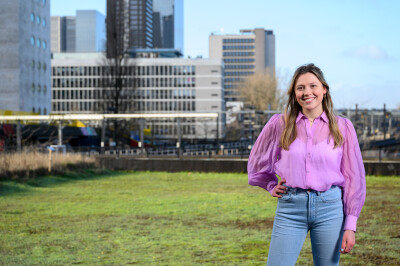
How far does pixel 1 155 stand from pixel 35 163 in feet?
3.82

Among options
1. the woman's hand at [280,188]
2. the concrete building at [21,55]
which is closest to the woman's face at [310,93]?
the woman's hand at [280,188]

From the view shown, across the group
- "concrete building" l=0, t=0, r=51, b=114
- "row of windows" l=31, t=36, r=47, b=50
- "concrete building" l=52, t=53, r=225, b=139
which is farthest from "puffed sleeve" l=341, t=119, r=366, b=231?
"concrete building" l=52, t=53, r=225, b=139

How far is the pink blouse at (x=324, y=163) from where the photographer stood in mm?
3770

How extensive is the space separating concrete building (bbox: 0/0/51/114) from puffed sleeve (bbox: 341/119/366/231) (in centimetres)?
7132

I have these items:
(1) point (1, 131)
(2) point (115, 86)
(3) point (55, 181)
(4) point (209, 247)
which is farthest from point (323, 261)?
(2) point (115, 86)

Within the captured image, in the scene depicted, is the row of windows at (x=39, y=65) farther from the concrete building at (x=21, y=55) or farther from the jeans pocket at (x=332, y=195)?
the jeans pocket at (x=332, y=195)

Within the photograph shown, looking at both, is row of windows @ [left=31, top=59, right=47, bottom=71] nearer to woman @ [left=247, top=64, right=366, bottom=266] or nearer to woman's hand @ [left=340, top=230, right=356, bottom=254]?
woman @ [left=247, top=64, right=366, bottom=266]

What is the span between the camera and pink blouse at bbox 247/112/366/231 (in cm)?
377

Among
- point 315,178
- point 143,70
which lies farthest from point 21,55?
→ point 315,178

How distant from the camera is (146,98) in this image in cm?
14350

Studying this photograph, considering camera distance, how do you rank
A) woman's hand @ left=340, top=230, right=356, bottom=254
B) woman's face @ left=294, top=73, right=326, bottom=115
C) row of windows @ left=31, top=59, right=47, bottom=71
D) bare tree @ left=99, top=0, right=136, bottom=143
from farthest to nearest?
row of windows @ left=31, top=59, right=47, bottom=71
bare tree @ left=99, top=0, right=136, bottom=143
woman's face @ left=294, top=73, right=326, bottom=115
woman's hand @ left=340, top=230, right=356, bottom=254

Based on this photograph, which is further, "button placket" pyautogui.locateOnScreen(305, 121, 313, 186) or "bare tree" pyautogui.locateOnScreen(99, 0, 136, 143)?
"bare tree" pyautogui.locateOnScreen(99, 0, 136, 143)

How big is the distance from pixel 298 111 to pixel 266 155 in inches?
13.4

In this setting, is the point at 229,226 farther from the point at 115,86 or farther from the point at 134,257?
the point at 115,86
